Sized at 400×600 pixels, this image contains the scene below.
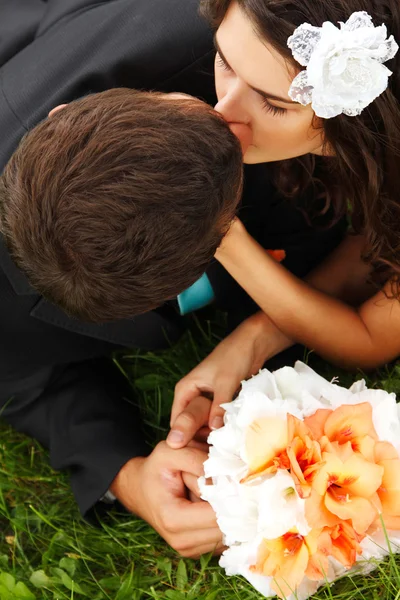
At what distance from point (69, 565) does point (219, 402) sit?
0.62 meters

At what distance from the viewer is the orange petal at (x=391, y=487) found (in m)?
1.52

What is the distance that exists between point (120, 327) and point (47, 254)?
75 centimetres

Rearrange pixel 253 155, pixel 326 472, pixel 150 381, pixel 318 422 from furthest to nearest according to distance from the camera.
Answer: pixel 150 381
pixel 253 155
pixel 318 422
pixel 326 472

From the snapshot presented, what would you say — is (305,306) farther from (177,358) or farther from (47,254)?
(47,254)

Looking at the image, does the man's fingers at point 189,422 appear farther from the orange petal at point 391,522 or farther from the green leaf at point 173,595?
the orange petal at point 391,522

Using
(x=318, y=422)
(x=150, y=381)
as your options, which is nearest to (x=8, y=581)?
(x=150, y=381)

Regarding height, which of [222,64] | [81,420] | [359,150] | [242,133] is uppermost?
[222,64]

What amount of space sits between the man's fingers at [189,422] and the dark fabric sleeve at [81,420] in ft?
0.88

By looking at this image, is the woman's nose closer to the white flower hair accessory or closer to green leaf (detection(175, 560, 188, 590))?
the white flower hair accessory

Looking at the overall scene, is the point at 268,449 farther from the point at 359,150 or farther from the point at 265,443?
the point at 359,150

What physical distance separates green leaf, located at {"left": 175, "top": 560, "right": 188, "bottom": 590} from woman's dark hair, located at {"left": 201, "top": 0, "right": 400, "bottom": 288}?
927 millimetres

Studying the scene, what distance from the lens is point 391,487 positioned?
153 cm

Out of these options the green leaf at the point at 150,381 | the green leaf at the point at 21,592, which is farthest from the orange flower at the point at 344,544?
the green leaf at the point at 150,381

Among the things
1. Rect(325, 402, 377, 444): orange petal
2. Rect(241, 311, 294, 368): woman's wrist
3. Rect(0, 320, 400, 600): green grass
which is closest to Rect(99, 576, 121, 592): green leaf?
Rect(0, 320, 400, 600): green grass
